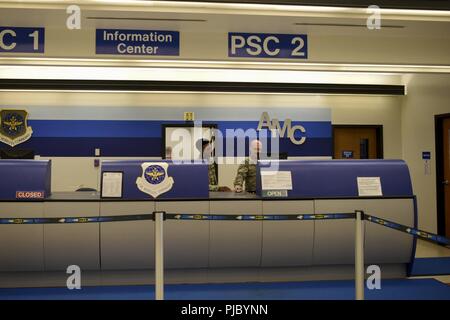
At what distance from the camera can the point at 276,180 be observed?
4.50m

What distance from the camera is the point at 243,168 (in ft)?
17.3

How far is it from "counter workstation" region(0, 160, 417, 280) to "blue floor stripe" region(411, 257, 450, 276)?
46 cm

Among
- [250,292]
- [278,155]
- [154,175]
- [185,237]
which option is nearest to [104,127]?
[278,155]

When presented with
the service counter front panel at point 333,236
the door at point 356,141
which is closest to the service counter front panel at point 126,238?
the service counter front panel at point 333,236

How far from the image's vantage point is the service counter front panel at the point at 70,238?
13.8 feet

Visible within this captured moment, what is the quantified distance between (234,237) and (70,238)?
1.75m

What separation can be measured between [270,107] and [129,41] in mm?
3925

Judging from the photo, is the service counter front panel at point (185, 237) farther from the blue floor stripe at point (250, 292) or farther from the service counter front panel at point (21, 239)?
the service counter front panel at point (21, 239)

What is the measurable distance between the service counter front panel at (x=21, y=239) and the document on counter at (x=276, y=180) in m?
2.42

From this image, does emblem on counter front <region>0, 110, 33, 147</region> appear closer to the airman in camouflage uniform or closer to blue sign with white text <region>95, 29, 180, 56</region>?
the airman in camouflage uniform

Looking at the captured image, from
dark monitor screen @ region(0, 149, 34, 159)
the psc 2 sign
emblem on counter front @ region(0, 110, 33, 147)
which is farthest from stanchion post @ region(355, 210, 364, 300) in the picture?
emblem on counter front @ region(0, 110, 33, 147)

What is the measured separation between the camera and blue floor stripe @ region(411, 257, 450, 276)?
493 cm
